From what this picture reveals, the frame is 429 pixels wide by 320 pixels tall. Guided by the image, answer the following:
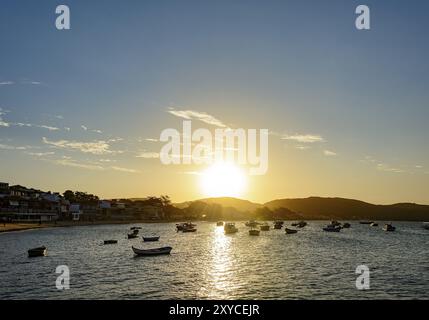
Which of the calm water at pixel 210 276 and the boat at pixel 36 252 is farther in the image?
the boat at pixel 36 252

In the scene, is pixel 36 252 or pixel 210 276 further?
pixel 36 252

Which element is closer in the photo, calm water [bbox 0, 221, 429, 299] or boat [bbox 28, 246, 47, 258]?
calm water [bbox 0, 221, 429, 299]

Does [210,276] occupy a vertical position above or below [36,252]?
below

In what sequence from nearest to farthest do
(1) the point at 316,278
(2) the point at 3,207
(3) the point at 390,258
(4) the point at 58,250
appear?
1. (1) the point at 316,278
2. (3) the point at 390,258
3. (4) the point at 58,250
4. (2) the point at 3,207
